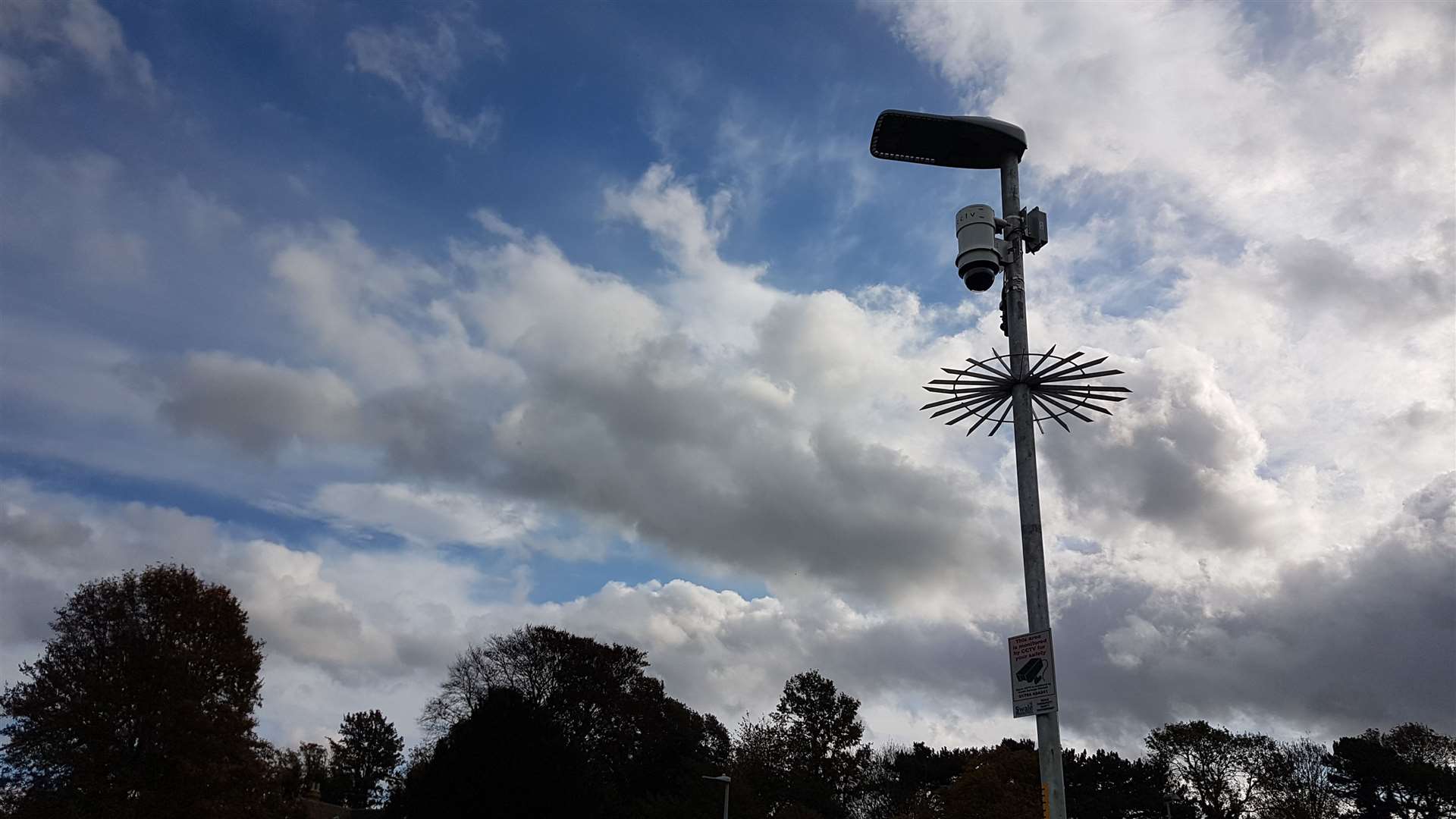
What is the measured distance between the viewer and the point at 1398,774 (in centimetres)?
8194

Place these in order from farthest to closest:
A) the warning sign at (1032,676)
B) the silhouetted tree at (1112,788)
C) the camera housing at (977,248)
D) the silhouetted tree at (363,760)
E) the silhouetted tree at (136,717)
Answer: the silhouetted tree at (363,760) < the silhouetted tree at (1112,788) < the silhouetted tree at (136,717) < the camera housing at (977,248) < the warning sign at (1032,676)

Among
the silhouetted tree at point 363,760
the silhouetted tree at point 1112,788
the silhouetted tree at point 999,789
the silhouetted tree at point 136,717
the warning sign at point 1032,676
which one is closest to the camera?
the warning sign at point 1032,676

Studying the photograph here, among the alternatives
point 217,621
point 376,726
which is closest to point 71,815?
point 217,621

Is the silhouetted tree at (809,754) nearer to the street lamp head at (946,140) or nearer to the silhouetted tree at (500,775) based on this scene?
the silhouetted tree at (500,775)

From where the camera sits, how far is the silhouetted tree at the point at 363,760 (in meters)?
120

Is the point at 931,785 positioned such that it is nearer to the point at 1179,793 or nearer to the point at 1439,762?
the point at 1179,793

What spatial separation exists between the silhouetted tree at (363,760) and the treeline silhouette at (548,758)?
0.32 meters

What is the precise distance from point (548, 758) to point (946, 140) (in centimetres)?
3830

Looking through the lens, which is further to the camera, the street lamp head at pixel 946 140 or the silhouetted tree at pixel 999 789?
the silhouetted tree at pixel 999 789

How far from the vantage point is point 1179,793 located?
267ft

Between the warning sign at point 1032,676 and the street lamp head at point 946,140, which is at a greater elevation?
the street lamp head at point 946,140

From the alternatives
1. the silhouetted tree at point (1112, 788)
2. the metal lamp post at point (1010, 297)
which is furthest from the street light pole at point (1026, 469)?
the silhouetted tree at point (1112, 788)

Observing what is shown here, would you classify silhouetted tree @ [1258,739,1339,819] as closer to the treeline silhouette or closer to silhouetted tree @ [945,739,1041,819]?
the treeline silhouette

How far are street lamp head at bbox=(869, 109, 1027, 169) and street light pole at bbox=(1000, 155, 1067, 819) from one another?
19.5 inches
